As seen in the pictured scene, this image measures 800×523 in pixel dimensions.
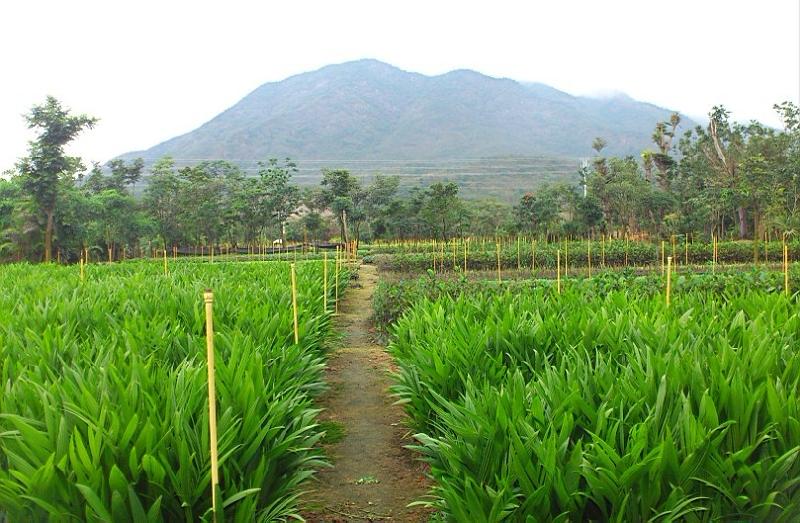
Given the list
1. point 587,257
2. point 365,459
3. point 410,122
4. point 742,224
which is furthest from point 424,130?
point 365,459

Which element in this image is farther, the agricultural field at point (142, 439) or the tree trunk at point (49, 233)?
the tree trunk at point (49, 233)

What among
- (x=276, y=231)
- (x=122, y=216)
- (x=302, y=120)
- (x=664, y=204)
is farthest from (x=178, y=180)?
(x=302, y=120)

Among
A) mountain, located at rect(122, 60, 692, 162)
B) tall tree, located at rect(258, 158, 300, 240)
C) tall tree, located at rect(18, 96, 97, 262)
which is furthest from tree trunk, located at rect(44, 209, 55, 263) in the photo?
mountain, located at rect(122, 60, 692, 162)

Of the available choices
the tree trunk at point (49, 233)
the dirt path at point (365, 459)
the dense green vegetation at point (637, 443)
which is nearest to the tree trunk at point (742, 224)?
the dirt path at point (365, 459)

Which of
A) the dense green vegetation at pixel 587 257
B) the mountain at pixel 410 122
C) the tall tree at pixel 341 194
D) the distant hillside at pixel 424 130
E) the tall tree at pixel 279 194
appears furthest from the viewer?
the mountain at pixel 410 122

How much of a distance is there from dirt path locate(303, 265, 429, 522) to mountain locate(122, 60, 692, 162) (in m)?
83.7

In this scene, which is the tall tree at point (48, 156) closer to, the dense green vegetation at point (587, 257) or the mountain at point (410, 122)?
the dense green vegetation at point (587, 257)

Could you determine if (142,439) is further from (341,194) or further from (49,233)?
(341,194)

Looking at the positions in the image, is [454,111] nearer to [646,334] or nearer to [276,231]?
[276,231]

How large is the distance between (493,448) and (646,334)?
6.53ft

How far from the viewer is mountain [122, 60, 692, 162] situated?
94750 millimetres

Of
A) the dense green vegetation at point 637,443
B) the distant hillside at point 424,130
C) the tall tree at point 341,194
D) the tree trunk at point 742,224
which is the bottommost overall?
the dense green vegetation at point 637,443

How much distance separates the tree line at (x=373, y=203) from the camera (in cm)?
2580

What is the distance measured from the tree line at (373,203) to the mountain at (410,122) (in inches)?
2013
